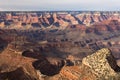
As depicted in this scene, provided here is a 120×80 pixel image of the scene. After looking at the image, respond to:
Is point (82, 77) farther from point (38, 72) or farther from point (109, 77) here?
point (38, 72)

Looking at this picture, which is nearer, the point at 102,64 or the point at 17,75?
the point at 102,64

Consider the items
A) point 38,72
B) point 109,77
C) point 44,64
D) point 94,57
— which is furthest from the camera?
point 44,64

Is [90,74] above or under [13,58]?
above

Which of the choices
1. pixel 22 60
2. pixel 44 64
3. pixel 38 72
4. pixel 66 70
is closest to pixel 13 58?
pixel 22 60

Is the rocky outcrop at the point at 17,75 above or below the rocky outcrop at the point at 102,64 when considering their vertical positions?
below

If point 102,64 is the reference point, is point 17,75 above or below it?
below

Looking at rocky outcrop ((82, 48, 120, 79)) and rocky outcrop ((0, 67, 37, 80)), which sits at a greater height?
rocky outcrop ((82, 48, 120, 79))

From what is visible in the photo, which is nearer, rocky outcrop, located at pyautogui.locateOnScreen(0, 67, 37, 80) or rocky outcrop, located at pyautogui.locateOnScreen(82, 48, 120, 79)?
rocky outcrop, located at pyautogui.locateOnScreen(82, 48, 120, 79)

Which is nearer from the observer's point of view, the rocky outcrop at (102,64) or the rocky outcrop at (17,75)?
the rocky outcrop at (102,64)
